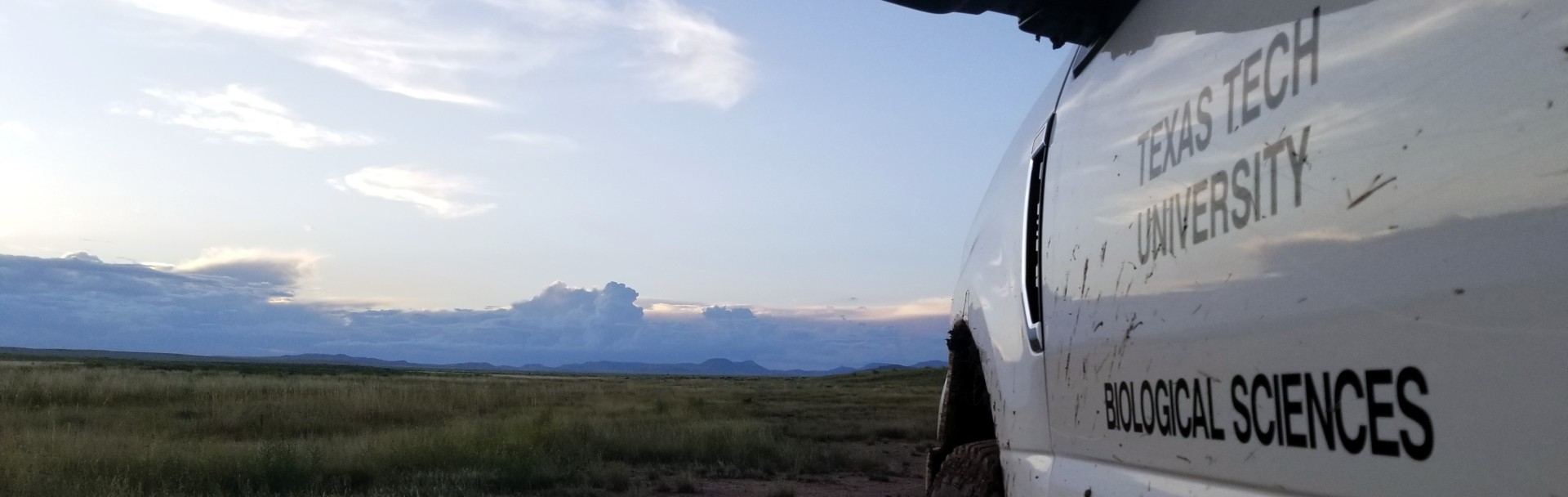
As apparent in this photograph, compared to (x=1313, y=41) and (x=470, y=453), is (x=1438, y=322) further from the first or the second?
(x=470, y=453)

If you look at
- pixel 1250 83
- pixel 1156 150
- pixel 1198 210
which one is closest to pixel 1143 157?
pixel 1156 150

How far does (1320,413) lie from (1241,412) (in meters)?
0.23

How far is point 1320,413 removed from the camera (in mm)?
1460

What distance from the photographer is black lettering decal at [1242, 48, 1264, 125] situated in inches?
66.9

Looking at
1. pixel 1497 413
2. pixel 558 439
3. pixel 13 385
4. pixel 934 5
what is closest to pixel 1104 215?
pixel 934 5

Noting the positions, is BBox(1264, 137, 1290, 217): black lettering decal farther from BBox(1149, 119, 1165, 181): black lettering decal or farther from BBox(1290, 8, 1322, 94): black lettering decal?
BBox(1149, 119, 1165, 181): black lettering decal

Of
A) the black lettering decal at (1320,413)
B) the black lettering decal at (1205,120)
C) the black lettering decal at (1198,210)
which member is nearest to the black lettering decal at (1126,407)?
the black lettering decal at (1198,210)

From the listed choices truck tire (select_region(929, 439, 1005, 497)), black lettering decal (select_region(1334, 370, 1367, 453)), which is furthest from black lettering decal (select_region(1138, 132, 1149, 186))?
truck tire (select_region(929, 439, 1005, 497))

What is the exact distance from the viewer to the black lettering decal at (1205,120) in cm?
188

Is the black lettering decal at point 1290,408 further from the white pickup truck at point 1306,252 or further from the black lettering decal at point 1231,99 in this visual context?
the black lettering decal at point 1231,99

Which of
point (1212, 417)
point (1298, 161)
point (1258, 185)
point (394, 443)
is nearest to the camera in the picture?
point (1298, 161)

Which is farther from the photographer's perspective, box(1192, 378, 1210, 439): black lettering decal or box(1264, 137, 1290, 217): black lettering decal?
box(1192, 378, 1210, 439): black lettering decal

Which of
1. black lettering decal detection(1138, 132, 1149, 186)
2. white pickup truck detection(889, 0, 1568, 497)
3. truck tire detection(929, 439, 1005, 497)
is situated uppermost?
black lettering decal detection(1138, 132, 1149, 186)

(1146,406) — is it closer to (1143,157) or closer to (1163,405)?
(1163,405)
